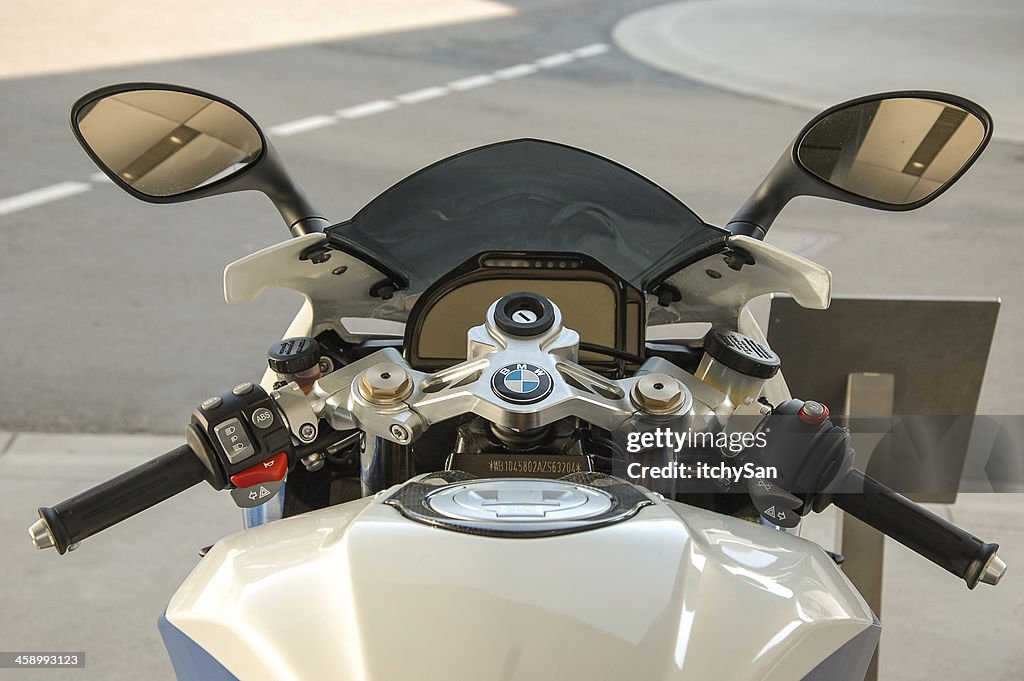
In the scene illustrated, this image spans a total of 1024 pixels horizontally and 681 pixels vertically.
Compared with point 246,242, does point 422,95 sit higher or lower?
higher

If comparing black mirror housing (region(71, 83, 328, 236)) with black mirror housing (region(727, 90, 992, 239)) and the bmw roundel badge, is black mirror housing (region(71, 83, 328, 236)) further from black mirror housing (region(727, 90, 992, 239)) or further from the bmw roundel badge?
black mirror housing (region(727, 90, 992, 239))

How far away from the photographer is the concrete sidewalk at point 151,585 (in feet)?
11.6

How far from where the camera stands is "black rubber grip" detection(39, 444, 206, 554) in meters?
1.51

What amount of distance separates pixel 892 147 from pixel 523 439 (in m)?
0.83

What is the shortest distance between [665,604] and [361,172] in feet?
25.5

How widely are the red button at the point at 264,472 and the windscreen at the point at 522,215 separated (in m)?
0.43

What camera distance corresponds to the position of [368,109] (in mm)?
10828

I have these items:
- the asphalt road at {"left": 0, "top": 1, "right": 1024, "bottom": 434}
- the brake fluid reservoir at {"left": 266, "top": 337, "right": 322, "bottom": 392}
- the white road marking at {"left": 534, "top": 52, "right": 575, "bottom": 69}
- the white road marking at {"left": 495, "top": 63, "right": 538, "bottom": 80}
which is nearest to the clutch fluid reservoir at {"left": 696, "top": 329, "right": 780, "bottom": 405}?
the brake fluid reservoir at {"left": 266, "top": 337, "right": 322, "bottom": 392}

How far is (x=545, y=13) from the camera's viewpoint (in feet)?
58.0

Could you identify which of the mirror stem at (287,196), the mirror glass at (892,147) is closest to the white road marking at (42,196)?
the mirror stem at (287,196)

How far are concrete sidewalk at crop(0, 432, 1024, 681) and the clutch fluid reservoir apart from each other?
2059mm

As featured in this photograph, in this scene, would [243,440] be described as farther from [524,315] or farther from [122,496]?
[524,315]

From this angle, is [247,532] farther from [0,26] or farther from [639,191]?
[0,26]

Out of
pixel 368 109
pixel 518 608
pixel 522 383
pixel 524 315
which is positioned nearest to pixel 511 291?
pixel 524 315
